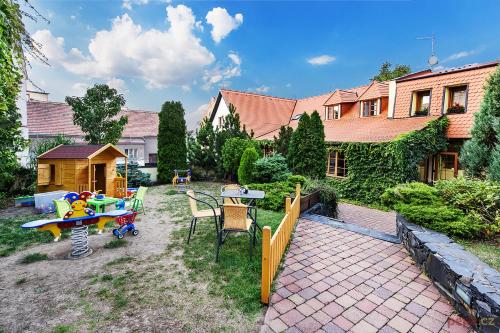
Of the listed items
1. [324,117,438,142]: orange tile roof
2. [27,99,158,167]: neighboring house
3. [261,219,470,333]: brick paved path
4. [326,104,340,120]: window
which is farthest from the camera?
[27,99,158,167]: neighboring house

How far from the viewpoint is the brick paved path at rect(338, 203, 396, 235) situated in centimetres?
854

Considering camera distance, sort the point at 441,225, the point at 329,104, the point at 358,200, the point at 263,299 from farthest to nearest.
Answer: the point at 329,104 → the point at 358,200 → the point at 441,225 → the point at 263,299

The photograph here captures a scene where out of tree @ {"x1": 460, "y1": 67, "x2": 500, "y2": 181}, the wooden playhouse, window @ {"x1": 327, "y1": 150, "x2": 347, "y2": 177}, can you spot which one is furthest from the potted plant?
the wooden playhouse

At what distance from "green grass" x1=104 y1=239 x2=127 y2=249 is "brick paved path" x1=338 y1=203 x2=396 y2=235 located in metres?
7.19

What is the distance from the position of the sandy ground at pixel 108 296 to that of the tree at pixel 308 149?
8330 millimetres

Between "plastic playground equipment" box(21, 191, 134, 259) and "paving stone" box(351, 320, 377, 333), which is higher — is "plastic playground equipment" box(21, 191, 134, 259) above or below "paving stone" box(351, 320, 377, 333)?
above

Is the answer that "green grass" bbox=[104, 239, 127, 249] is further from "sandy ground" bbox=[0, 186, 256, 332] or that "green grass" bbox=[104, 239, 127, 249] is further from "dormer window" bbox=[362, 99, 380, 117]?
"dormer window" bbox=[362, 99, 380, 117]

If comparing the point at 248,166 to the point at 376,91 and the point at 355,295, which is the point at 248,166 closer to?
the point at 355,295

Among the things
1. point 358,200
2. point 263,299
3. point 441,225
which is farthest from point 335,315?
point 358,200

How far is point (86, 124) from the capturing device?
13.2 m

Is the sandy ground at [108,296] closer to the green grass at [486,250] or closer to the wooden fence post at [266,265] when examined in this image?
the wooden fence post at [266,265]

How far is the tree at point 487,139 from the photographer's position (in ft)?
27.9

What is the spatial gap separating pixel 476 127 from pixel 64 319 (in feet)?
42.7

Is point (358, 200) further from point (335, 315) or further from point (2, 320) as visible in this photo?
point (2, 320)
